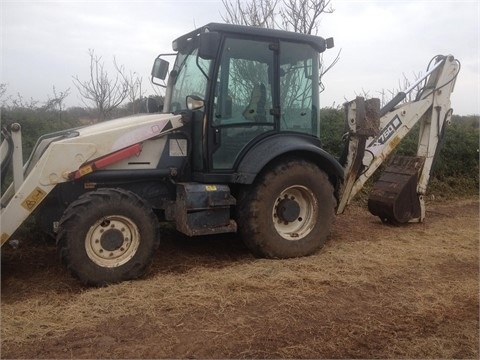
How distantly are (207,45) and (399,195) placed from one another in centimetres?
361

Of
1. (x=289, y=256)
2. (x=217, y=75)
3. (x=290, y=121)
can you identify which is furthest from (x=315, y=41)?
(x=289, y=256)

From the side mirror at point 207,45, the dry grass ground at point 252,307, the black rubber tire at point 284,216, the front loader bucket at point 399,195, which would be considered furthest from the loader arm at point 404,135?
the side mirror at point 207,45

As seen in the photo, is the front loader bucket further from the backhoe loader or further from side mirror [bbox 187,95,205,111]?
side mirror [bbox 187,95,205,111]

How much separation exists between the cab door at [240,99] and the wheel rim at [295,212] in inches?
26.9

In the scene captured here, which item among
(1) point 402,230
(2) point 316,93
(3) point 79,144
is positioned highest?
(2) point 316,93

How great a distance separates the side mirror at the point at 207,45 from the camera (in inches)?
177

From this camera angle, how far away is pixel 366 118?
18.9 ft

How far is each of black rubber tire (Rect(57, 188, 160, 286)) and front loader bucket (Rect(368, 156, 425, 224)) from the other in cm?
366

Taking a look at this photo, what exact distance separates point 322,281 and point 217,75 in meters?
2.23

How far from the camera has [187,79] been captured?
5.36 metres

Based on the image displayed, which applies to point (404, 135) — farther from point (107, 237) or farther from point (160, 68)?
point (107, 237)

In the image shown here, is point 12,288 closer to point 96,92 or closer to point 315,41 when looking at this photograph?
point 315,41

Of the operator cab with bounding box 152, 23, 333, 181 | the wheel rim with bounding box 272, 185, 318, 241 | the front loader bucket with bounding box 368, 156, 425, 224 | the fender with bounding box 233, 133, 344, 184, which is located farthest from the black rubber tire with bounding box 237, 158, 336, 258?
the front loader bucket with bounding box 368, 156, 425, 224

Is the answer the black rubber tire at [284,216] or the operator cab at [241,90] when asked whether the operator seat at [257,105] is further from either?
the black rubber tire at [284,216]
